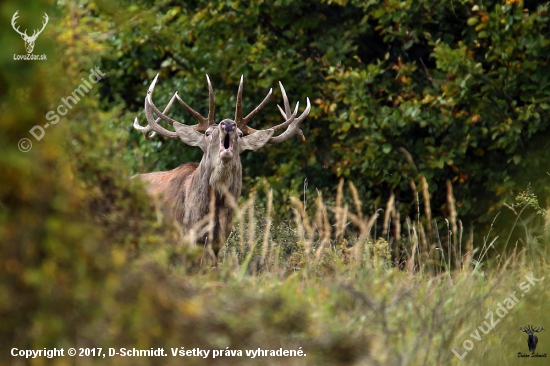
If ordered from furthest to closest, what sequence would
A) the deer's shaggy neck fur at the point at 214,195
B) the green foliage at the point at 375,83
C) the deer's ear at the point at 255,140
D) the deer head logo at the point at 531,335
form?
the green foliage at the point at 375,83 → the deer's ear at the point at 255,140 → the deer's shaggy neck fur at the point at 214,195 → the deer head logo at the point at 531,335

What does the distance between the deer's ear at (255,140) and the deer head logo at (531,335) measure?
4.52m

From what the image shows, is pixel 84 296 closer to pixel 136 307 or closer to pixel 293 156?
pixel 136 307

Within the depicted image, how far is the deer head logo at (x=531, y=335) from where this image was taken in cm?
543

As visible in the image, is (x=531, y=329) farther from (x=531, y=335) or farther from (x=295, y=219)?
(x=295, y=219)

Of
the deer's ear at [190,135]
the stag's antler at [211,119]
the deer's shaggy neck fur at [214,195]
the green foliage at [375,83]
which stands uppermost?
the green foliage at [375,83]

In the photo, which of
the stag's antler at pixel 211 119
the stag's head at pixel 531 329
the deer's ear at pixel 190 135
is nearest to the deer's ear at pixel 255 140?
the stag's antler at pixel 211 119

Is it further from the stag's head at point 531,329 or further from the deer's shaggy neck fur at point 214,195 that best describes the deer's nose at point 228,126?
the stag's head at point 531,329

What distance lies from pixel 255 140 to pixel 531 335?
4.72 meters

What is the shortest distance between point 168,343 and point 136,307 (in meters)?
0.19

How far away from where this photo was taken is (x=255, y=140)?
31.6ft

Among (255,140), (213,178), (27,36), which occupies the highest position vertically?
(255,140)

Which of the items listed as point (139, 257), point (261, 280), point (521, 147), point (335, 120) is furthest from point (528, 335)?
point (335, 120)

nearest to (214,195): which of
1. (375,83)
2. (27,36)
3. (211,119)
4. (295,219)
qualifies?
(211,119)

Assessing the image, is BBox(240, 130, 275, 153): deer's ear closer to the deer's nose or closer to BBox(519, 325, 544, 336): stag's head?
the deer's nose
